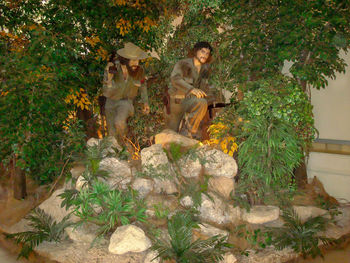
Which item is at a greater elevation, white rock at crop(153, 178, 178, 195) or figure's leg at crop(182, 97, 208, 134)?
figure's leg at crop(182, 97, 208, 134)

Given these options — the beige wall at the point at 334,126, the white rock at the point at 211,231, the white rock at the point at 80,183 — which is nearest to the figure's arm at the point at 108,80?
the white rock at the point at 80,183

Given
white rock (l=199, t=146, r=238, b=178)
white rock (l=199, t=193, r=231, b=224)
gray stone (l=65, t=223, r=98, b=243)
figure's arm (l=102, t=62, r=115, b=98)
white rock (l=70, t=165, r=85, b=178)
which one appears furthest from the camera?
figure's arm (l=102, t=62, r=115, b=98)

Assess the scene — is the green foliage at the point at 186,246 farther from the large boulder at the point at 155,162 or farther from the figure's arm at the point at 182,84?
the figure's arm at the point at 182,84

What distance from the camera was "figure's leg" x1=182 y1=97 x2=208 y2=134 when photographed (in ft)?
17.5

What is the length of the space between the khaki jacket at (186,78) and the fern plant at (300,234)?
2.28 metres

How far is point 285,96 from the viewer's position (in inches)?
182

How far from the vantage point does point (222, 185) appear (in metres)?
4.86

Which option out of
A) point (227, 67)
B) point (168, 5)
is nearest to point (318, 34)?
point (227, 67)

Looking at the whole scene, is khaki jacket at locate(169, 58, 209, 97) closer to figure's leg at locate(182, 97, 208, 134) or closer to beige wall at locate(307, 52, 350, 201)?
figure's leg at locate(182, 97, 208, 134)

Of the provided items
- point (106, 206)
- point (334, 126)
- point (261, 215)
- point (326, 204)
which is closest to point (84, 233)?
point (106, 206)

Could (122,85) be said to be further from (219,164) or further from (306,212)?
(306,212)

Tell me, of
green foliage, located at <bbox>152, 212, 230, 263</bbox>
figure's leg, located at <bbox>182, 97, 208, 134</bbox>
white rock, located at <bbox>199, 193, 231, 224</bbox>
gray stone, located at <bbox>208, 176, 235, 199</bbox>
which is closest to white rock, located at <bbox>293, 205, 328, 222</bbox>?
gray stone, located at <bbox>208, 176, 235, 199</bbox>

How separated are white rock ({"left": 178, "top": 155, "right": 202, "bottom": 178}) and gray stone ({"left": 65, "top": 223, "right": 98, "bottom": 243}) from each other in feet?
4.46

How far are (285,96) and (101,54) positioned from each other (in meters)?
3.25
